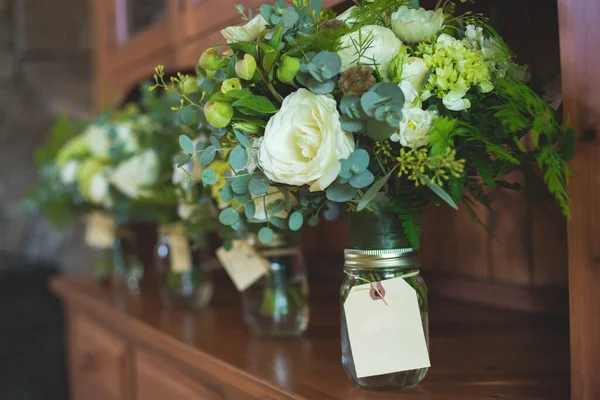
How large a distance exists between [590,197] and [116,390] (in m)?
1.09

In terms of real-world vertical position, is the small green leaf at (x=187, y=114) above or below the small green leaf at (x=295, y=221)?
above

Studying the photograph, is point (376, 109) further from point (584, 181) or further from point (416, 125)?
point (584, 181)

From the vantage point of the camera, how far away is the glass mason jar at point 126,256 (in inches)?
66.3

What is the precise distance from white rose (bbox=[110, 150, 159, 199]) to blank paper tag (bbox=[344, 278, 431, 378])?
72 centimetres

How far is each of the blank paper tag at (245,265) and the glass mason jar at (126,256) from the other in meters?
0.70

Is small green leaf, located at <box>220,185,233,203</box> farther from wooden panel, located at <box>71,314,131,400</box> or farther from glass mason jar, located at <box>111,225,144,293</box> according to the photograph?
glass mason jar, located at <box>111,225,144,293</box>

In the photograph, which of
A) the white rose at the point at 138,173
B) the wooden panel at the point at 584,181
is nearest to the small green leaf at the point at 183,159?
the wooden panel at the point at 584,181

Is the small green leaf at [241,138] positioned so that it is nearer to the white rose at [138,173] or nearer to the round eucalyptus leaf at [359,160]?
the round eucalyptus leaf at [359,160]

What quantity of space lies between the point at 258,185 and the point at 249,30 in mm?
164

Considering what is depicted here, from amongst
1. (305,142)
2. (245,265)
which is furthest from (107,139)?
(305,142)

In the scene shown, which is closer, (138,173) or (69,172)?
(138,173)

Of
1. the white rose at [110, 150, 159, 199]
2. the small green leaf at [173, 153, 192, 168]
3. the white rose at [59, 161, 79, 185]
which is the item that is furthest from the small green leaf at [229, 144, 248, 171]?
the white rose at [59, 161, 79, 185]

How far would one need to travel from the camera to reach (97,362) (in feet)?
4.85

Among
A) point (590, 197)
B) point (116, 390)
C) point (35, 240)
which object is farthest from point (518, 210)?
point (35, 240)
